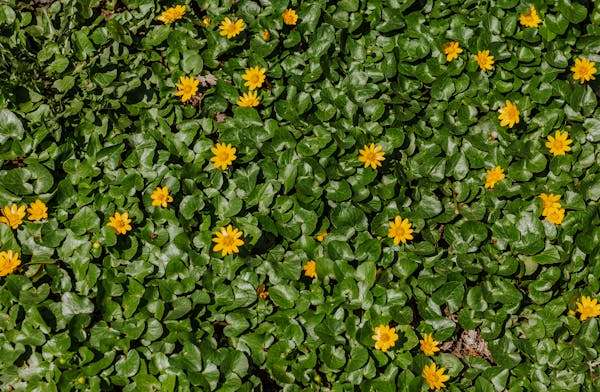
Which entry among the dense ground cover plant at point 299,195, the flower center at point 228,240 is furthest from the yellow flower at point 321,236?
the flower center at point 228,240

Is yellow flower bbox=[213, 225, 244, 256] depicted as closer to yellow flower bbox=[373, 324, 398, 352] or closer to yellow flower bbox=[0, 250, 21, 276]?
yellow flower bbox=[373, 324, 398, 352]

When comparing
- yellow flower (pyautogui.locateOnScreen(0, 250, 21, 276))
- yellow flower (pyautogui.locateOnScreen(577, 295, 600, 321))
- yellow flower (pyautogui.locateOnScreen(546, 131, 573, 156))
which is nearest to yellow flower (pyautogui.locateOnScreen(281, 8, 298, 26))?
yellow flower (pyautogui.locateOnScreen(546, 131, 573, 156))

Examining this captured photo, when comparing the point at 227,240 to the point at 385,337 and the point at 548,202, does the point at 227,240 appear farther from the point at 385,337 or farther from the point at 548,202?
the point at 548,202

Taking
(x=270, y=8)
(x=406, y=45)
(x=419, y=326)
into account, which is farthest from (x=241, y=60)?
(x=419, y=326)

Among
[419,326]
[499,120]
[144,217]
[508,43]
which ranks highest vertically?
[508,43]

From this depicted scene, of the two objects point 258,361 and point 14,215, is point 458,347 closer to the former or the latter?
point 258,361

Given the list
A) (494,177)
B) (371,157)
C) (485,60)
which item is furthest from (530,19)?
(371,157)
